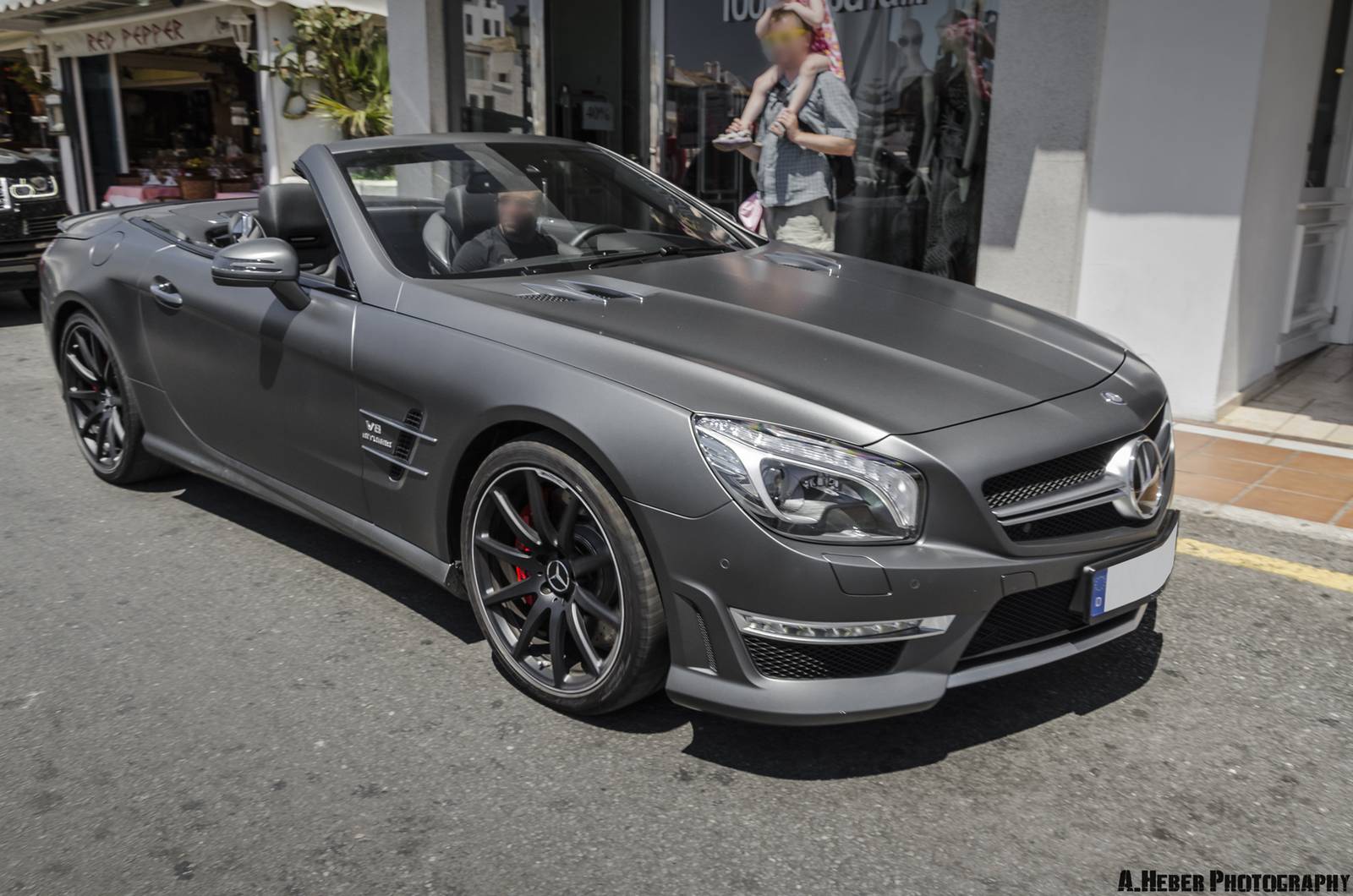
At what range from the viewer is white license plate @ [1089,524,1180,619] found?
2.61m

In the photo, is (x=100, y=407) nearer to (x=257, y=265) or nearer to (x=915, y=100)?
(x=257, y=265)

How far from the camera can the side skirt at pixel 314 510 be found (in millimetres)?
A: 3250

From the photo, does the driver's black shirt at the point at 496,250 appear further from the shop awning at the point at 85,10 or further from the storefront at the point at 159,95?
the storefront at the point at 159,95

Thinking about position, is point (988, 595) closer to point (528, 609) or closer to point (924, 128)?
point (528, 609)

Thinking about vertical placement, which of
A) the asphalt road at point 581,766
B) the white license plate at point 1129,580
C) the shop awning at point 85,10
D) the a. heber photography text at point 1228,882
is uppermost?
the shop awning at point 85,10

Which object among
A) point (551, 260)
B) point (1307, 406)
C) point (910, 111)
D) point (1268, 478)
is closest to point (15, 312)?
point (910, 111)

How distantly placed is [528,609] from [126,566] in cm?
183

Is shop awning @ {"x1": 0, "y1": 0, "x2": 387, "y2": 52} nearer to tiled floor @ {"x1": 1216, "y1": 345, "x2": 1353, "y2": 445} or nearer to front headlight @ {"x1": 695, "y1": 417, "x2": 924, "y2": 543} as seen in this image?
tiled floor @ {"x1": 1216, "y1": 345, "x2": 1353, "y2": 445}

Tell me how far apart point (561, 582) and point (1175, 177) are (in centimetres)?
444

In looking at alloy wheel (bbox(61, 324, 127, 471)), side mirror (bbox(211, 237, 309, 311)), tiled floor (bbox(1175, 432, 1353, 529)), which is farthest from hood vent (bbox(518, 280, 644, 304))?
tiled floor (bbox(1175, 432, 1353, 529))

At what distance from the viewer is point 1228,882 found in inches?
89.7

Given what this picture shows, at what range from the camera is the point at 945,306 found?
3.46 m

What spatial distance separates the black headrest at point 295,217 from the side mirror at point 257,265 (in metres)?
0.25

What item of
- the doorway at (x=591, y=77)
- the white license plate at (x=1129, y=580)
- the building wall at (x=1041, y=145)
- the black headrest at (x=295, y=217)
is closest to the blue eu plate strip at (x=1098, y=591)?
the white license plate at (x=1129, y=580)
